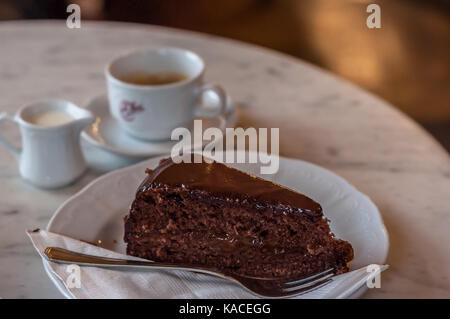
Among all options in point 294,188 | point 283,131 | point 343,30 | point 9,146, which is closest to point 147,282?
point 294,188

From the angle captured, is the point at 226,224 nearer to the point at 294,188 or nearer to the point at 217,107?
the point at 294,188

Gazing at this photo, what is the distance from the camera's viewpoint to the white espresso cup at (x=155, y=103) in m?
1.42

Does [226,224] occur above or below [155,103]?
below

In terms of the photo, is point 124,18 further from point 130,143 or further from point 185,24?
point 130,143

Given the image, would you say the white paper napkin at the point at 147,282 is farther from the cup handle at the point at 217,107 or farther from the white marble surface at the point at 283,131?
the cup handle at the point at 217,107

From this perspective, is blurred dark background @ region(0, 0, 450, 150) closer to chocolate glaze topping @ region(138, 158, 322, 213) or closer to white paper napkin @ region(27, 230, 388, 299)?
chocolate glaze topping @ region(138, 158, 322, 213)

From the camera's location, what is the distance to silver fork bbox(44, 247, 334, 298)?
3.22 feet

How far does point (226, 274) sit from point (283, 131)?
2.09ft

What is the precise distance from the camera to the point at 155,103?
1433 mm

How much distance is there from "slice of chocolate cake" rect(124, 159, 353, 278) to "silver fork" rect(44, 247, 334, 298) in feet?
0.26

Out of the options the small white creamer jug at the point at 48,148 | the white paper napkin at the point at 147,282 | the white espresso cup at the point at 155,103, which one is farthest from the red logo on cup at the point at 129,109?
the white paper napkin at the point at 147,282

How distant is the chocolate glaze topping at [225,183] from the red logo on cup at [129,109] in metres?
0.33

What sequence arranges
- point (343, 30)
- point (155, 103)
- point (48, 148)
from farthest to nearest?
point (343, 30) < point (155, 103) < point (48, 148)
